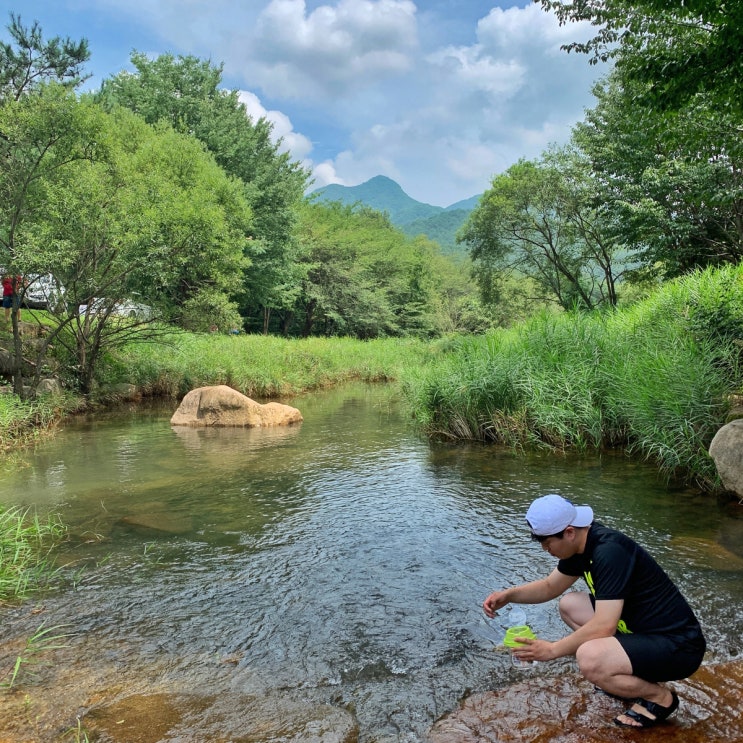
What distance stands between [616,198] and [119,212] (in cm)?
1466

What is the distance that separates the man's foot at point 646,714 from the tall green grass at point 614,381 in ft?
16.6

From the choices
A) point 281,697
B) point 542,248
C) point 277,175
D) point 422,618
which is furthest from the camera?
point 277,175

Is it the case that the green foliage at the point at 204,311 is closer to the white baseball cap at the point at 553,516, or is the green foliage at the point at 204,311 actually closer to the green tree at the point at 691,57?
the green tree at the point at 691,57

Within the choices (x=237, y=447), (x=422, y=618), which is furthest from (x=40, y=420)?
(x=422, y=618)

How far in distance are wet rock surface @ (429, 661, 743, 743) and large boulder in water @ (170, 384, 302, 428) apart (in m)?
11.0

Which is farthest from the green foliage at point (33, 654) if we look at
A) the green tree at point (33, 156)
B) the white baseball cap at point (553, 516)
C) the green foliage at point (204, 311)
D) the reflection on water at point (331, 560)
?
the green foliage at point (204, 311)

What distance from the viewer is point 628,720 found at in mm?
2859

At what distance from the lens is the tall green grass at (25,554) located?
479cm

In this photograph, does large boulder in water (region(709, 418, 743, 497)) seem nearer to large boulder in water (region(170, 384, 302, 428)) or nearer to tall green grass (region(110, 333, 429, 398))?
Answer: large boulder in water (region(170, 384, 302, 428))

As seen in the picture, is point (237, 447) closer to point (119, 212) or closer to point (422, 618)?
point (119, 212)

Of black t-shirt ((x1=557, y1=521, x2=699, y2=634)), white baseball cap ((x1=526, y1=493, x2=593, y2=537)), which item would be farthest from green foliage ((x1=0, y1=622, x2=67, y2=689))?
black t-shirt ((x1=557, y1=521, x2=699, y2=634))

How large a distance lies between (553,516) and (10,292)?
54.1ft

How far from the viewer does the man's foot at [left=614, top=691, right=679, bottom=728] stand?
9.27 feet

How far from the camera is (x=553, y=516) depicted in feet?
9.12
